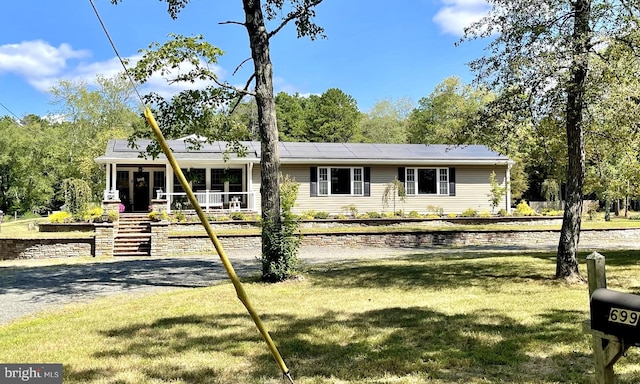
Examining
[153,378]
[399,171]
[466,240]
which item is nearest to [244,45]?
[153,378]

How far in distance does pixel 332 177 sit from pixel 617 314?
20014 millimetres

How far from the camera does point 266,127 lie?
29.8 ft

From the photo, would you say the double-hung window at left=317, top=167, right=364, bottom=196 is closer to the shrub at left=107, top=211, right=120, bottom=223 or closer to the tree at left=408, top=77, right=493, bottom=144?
the shrub at left=107, top=211, right=120, bottom=223

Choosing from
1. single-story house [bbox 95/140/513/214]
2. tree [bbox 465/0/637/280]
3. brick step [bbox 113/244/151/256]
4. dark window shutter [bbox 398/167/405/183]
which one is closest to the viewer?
tree [bbox 465/0/637/280]

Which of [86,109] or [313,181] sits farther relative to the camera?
[86,109]

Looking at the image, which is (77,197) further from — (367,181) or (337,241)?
(367,181)

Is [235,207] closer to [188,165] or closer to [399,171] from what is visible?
[188,165]

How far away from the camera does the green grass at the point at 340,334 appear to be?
13.4 feet

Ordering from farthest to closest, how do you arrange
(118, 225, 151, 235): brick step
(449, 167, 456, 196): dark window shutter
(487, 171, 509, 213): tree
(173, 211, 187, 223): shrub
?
(449, 167, 456, 196): dark window shutter, (487, 171, 509, 213): tree, (173, 211, 187, 223): shrub, (118, 225, 151, 235): brick step

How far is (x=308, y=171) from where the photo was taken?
71.6 feet

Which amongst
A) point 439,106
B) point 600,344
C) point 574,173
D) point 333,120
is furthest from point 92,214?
point 439,106

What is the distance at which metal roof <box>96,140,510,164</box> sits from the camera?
20.9 meters

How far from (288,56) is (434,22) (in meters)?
5.24

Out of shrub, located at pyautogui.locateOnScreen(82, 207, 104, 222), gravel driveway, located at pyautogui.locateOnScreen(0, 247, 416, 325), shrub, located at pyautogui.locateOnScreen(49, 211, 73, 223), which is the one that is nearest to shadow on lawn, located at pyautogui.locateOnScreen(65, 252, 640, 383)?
gravel driveway, located at pyautogui.locateOnScreen(0, 247, 416, 325)
